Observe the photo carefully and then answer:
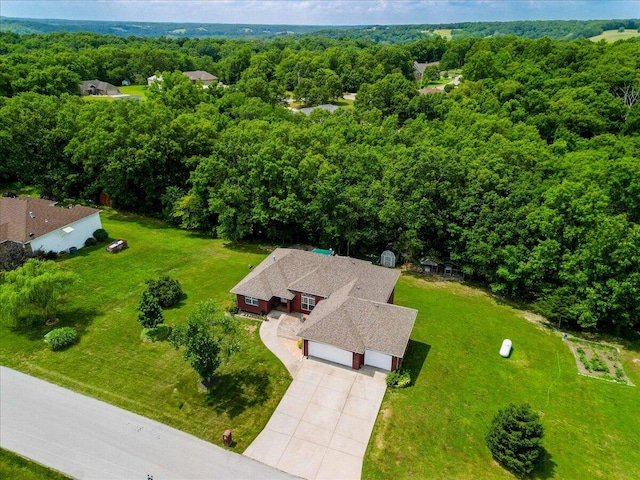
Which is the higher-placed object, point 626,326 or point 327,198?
point 327,198

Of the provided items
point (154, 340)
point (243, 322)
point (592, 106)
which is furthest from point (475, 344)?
point (592, 106)

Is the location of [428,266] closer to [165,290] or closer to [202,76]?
[165,290]

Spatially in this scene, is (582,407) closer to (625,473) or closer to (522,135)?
(625,473)

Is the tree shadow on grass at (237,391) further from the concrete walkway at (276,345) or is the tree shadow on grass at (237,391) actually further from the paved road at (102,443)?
the paved road at (102,443)

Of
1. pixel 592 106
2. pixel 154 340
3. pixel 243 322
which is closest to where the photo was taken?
pixel 154 340

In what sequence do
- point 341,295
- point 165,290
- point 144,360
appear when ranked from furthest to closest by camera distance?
point 165,290 < point 341,295 < point 144,360

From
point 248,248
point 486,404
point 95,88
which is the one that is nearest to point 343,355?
point 486,404
